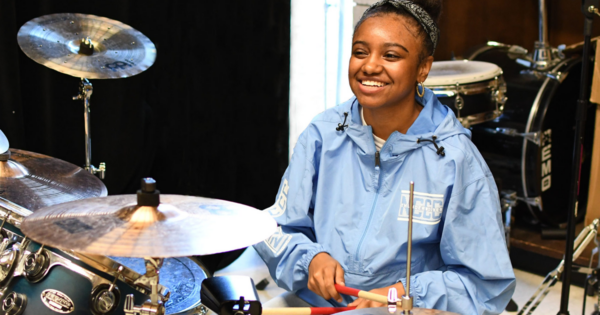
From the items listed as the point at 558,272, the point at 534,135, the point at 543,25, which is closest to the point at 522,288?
the point at 534,135

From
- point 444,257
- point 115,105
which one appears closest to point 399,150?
point 444,257

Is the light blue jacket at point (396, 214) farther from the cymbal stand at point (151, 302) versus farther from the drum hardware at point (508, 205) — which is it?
the drum hardware at point (508, 205)

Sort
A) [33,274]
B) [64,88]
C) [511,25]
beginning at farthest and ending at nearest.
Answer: [511,25] → [64,88] → [33,274]

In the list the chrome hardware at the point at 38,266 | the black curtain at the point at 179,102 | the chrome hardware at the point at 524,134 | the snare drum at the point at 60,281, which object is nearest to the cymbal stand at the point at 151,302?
the snare drum at the point at 60,281

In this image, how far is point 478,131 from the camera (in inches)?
121

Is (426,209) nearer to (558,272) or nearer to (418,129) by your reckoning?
(418,129)

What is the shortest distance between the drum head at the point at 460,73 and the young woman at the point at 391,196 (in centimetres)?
94

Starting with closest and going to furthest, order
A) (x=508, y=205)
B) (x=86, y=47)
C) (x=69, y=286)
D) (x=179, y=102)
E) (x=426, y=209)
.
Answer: (x=69, y=286) < (x=426, y=209) < (x=86, y=47) < (x=179, y=102) < (x=508, y=205)

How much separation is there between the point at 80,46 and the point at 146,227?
1.24m

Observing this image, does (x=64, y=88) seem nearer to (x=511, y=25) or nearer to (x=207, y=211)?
(x=207, y=211)

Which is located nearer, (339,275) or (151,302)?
(151,302)

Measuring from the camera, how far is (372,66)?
1.35 m

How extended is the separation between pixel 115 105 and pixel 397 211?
1519 mm

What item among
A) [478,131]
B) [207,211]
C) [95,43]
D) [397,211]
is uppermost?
[95,43]
